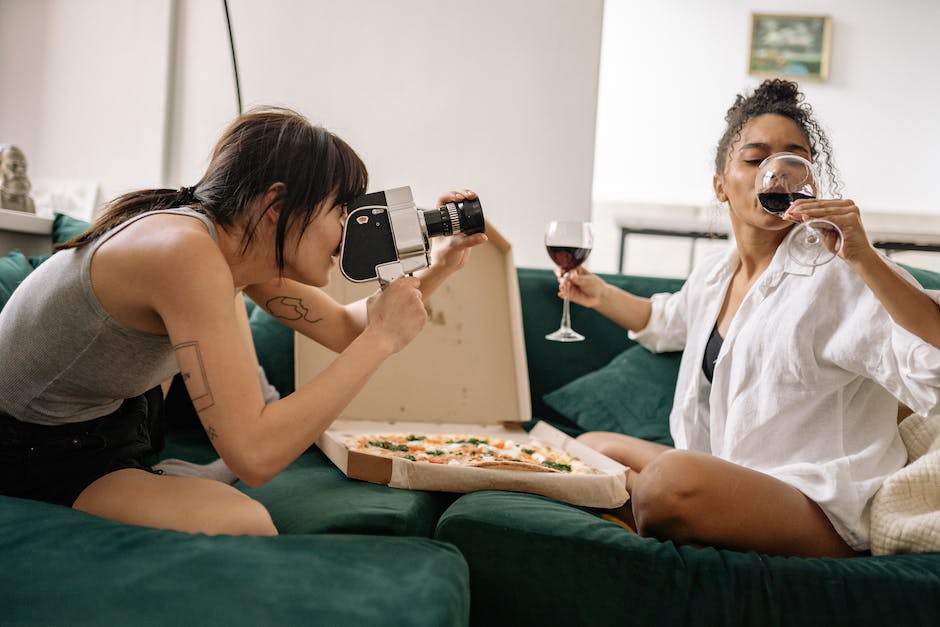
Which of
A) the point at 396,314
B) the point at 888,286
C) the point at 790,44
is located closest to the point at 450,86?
the point at 396,314

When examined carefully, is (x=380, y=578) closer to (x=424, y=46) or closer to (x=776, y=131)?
(x=776, y=131)

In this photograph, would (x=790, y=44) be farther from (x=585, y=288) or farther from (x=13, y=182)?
(x=13, y=182)

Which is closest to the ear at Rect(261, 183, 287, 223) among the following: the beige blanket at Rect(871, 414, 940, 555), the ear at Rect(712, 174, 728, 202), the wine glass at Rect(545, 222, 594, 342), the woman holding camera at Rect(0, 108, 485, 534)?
the woman holding camera at Rect(0, 108, 485, 534)

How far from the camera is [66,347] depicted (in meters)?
1.15

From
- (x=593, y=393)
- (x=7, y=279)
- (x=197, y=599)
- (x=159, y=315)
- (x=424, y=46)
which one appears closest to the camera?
(x=197, y=599)

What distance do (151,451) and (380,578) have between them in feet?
2.17

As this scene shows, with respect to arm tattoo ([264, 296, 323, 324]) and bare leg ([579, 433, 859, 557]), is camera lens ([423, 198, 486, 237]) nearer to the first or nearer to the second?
arm tattoo ([264, 296, 323, 324])

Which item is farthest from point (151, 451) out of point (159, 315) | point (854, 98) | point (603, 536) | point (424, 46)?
point (854, 98)

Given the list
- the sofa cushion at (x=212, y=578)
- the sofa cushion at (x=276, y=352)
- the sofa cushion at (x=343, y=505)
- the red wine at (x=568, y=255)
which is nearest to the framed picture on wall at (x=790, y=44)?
the red wine at (x=568, y=255)

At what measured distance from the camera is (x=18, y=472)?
118 centimetres

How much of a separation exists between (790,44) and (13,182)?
5.35m

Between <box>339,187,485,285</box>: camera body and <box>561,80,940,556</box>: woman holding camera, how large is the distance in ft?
1.77

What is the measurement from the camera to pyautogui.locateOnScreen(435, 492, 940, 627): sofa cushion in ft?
3.50

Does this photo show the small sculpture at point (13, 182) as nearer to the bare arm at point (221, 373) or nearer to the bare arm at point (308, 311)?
the bare arm at point (308, 311)
